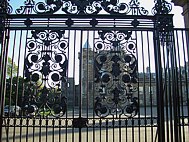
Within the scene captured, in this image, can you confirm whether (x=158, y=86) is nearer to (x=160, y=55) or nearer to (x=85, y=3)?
(x=160, y=55)

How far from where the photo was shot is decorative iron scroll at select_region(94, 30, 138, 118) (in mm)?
4867

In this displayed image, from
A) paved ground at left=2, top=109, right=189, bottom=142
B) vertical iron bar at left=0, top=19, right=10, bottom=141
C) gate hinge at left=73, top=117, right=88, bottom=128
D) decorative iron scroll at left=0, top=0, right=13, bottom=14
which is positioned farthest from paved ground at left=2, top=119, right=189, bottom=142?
decorative iron scroll at left=0, top=0, right=13, bottom=14

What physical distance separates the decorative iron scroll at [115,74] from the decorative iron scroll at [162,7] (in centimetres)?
76

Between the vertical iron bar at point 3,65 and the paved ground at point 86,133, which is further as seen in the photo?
the vertical iron bar at point 3,65

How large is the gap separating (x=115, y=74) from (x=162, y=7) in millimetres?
1779

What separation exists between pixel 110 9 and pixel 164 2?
3.95 ft

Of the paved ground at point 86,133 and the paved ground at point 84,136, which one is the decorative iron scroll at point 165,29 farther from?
the paved ground at point 84,136

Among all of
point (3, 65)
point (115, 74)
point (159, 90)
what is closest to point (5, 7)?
point (3, 65)

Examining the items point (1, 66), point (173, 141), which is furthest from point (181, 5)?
point (1, 66)

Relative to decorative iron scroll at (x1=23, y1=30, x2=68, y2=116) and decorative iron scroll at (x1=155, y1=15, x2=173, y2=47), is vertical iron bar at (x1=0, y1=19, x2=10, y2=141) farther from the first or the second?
decorative iron scroll at (x1=155, y1=15, x2=173, y2=47)

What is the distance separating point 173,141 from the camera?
4.73 m

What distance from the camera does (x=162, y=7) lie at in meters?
5.08

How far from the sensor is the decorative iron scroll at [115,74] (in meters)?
4.87

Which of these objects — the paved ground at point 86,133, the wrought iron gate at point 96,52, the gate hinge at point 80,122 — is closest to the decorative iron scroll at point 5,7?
the wrought iron gate at point 96,52
